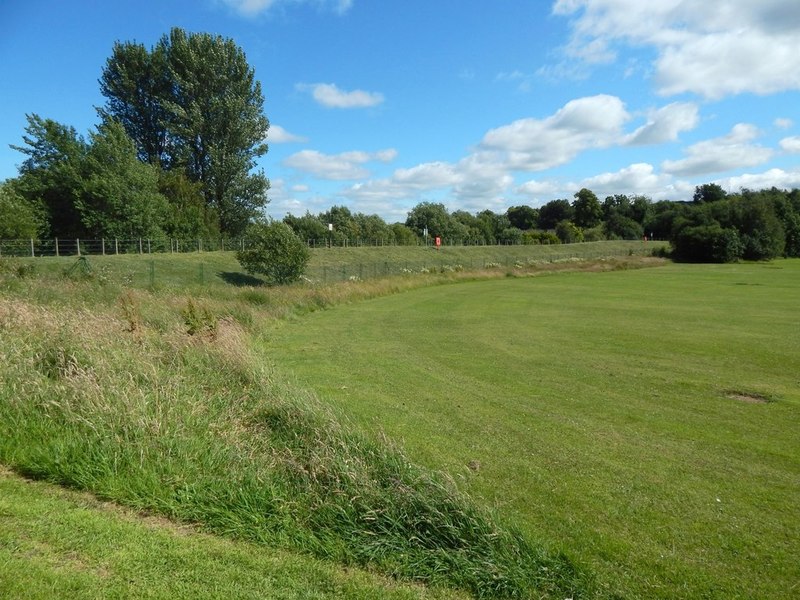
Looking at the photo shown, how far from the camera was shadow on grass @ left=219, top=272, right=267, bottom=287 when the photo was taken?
3756 centimetres

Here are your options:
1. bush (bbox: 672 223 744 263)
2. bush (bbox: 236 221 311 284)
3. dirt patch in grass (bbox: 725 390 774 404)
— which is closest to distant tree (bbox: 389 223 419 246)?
bush (bbox: 672 223 744 263)

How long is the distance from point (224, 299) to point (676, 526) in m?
18.7

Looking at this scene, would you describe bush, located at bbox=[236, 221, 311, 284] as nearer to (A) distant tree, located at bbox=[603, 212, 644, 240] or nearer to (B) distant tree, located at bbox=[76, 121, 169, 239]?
(B) distant tree, located at bbox=[76, 121, 169, 239]

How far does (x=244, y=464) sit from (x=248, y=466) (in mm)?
70

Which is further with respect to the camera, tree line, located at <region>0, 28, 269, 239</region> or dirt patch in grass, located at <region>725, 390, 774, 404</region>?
tree line, located at <region>0, 28, 269, 239</region>

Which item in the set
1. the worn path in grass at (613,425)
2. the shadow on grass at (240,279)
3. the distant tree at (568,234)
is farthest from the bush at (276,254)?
the distant tree at (568,234)

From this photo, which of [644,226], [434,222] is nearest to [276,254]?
[434,222]

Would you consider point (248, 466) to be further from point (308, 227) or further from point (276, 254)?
point (308, 227)

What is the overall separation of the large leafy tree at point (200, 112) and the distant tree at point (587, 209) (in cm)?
10106

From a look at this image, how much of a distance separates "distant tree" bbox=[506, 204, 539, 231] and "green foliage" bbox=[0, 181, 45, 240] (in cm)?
12490

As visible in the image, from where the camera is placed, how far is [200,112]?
5319 centimetres

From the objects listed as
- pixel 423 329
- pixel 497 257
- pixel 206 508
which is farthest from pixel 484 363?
pixel 497 257

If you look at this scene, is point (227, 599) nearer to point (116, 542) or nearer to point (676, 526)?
point (116, 542)

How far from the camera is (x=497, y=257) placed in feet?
233
